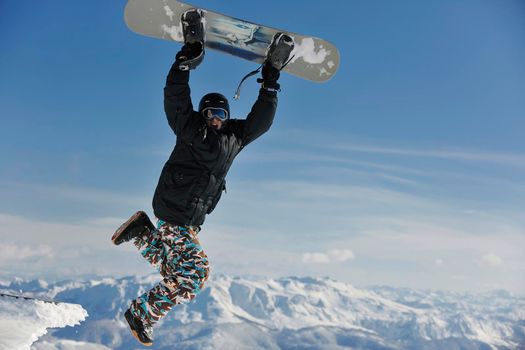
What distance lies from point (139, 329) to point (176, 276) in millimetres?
935

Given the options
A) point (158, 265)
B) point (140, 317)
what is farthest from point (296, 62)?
point (140, 317)

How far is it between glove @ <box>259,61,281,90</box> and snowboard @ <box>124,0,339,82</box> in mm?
676

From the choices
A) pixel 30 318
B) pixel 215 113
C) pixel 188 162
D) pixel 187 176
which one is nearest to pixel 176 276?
pixel 187 176

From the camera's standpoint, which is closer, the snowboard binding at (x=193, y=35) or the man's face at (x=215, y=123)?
the snowboard binding at (x=193, y=35)

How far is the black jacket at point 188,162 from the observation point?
22.2ft

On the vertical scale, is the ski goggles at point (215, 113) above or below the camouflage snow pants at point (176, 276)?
above

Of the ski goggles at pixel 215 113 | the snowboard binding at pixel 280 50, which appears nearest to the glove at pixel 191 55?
the ski goggles at pixel 215 113

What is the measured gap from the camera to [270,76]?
7566mm

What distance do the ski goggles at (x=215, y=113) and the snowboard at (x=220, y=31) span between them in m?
1.82

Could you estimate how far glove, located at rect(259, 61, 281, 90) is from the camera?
747cm

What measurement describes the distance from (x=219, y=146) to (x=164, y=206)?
1.22m

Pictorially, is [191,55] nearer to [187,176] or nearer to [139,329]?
[187,176]

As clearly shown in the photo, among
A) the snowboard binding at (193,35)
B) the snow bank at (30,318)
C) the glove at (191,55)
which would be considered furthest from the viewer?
the snow bank at (30,318)

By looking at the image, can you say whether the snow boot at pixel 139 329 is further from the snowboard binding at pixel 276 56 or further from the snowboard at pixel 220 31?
the snowboard at pixel 220 31
